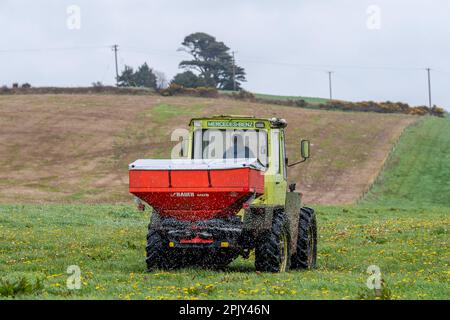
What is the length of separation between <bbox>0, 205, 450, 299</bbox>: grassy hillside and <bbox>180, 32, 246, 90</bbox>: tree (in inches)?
3313

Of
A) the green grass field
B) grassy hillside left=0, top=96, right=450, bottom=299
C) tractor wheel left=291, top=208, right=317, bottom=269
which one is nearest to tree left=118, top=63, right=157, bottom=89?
grassy hillside left=0, top=96, right=450, bottom=299

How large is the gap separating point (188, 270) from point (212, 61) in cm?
10323

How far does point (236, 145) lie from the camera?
670 inches

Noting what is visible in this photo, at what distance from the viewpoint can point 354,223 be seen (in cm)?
2988

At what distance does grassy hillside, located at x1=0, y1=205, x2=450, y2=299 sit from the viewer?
12.3 meters

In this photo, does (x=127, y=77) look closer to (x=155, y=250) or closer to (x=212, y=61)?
(x=212, y=61)

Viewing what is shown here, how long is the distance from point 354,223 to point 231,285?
17.4 metres

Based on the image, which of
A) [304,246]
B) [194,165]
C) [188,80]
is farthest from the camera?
[188,80]

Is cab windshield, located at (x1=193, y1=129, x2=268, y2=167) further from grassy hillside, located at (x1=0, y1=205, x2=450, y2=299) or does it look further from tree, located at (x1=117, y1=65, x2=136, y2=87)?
tree, located at (x1=117, y1=65, x2=136, y2=87)

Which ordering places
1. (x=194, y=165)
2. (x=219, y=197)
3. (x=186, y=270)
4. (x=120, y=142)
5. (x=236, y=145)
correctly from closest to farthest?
(x=219, y=197)
(x=194, y=165)
(x=186, y=270)
(x=236, y=145)
(x=120, y=142)

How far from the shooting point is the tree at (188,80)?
10488 centimetres

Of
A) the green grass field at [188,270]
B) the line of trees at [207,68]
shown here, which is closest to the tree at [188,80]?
the line of trees at [207,68]

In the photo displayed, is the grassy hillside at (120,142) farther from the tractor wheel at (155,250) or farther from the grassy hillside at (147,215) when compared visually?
the tractor wheel at (155,250)

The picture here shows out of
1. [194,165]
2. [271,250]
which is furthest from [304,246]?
[194,165]
